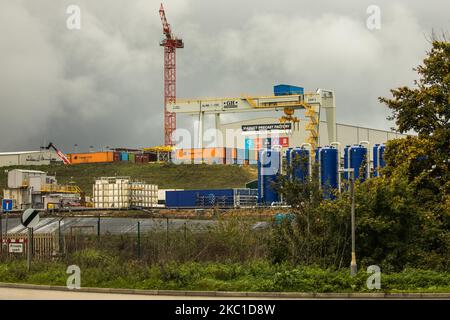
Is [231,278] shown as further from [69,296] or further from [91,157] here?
[91,157]

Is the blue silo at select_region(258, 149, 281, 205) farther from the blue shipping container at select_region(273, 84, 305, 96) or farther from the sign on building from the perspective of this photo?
the sign on building

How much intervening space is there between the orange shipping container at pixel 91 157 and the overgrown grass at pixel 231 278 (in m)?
89.3

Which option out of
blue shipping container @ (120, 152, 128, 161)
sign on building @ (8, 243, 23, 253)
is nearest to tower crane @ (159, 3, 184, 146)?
blue shipping container @ (120, 152, 128, 161)

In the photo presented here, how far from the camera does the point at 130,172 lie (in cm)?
10106

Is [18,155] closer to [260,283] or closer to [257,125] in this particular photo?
[257,125]

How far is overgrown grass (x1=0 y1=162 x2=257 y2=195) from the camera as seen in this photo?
90500 mm

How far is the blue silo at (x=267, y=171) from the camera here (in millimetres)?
63109

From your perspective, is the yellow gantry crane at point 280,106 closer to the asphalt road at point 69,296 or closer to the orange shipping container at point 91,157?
the orange shipping container at point 91,157

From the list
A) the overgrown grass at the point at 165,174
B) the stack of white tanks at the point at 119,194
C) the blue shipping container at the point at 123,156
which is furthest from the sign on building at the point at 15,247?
the blue shipping container at the point at 123,156

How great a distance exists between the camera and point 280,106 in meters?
76.6

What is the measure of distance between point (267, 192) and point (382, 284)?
132 ft

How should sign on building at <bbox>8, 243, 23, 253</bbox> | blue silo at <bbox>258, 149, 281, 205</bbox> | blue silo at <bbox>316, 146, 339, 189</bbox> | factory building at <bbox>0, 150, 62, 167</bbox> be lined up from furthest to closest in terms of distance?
1. factory building at <bbox>0, 150, 62, 167</bbox>
2. blue silo at <bbox>258, 149, 281, 205</bbox>
3. blue silo at <bbox>316, 146, 339, 189</bbox>
4. sign on building at <bbox>8, 243, 23, 253</bbox>

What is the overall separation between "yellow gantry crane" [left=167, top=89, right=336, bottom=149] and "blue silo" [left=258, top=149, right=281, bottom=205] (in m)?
9.47

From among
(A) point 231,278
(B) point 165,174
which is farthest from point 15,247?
(B) point 165,174
